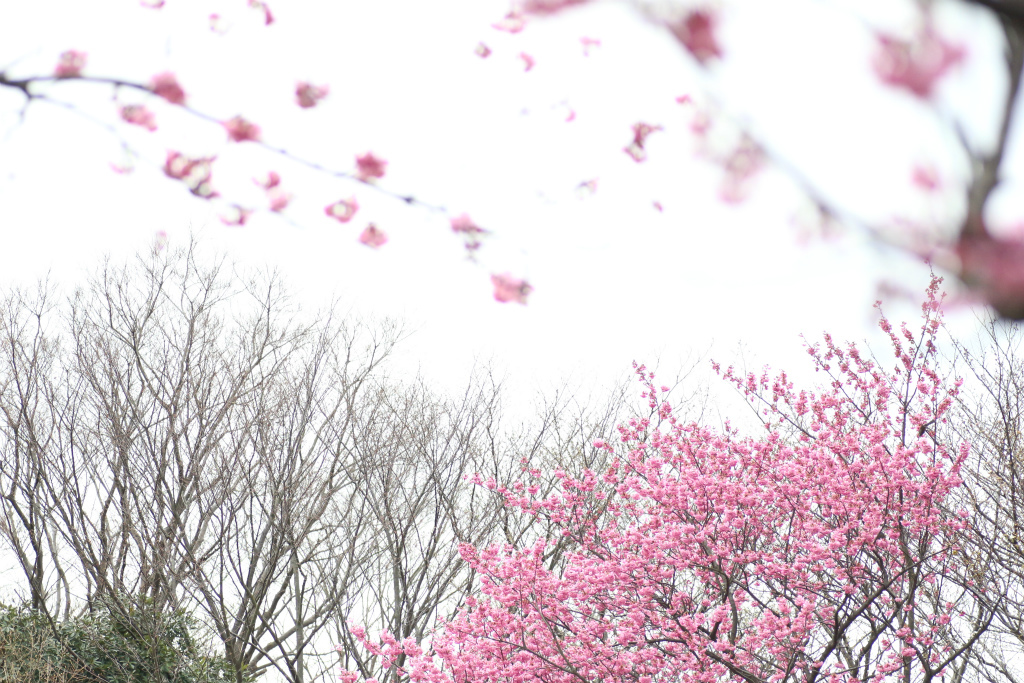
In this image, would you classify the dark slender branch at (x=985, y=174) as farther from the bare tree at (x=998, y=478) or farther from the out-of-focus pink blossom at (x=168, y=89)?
the bare tree at (x=998, y=478)

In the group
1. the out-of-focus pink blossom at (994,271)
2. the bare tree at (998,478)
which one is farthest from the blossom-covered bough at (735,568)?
the out-of-focus pink blossom at (994,271)

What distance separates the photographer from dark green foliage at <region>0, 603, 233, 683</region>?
28.6ft

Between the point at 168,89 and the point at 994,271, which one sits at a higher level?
the point at 168,89

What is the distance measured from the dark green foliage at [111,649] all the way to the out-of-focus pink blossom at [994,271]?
913 cm

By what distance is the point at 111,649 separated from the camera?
9039mm

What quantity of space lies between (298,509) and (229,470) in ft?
2.87

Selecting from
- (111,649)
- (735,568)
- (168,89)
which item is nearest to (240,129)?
(168,89)

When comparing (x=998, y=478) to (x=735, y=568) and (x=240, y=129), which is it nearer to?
(x=735, y=568)

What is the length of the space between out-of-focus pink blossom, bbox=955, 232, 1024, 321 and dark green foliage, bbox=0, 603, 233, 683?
360 inches

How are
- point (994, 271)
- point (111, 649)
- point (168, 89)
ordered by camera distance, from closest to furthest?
point (994, 271), point (168, 89), point (111, 649)

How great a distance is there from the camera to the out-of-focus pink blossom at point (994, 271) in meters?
1.07

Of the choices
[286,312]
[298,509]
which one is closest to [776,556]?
[298,509]

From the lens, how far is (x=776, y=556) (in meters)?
6.37

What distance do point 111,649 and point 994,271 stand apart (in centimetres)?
1012
